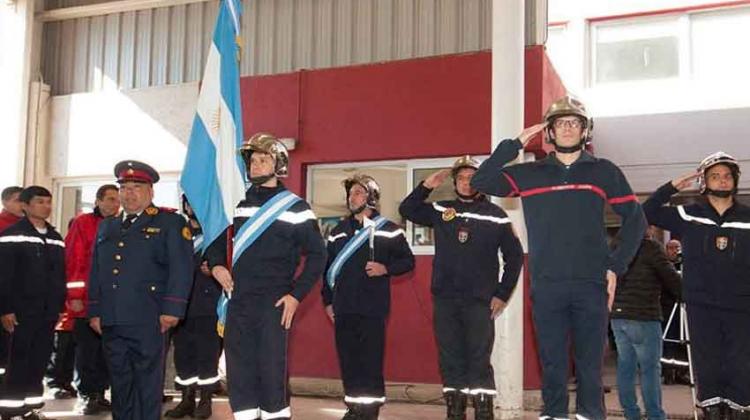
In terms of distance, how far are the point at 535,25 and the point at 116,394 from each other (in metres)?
5.63

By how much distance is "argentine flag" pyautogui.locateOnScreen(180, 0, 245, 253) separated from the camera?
5438 mm

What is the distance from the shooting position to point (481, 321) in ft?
19.6

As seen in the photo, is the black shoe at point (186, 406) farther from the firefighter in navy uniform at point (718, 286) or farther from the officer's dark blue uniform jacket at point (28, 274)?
the firefighter in navy uniform at point (718, 286)

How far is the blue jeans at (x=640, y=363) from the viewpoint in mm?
5828

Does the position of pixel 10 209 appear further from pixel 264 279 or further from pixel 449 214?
pixel 449 214

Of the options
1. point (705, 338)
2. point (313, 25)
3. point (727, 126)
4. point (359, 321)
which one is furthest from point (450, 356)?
point (727, 126)

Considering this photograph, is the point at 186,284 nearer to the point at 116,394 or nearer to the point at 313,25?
the point at 116,394

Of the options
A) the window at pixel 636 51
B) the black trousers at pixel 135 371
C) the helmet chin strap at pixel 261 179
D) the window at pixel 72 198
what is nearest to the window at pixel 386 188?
the window at pixel 72 198

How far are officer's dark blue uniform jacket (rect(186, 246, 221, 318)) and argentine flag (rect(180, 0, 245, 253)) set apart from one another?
4.99ft

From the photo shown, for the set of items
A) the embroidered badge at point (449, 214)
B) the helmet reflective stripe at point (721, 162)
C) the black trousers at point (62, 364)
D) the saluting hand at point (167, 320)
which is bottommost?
the black trousers at point (62, 364)

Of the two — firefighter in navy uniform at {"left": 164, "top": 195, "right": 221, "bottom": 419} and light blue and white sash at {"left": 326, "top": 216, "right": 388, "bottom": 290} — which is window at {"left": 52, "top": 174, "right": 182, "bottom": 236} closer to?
firefighter in navy uniform at {"left": 164, "top": 195, "right": 221, "bottom": 419}

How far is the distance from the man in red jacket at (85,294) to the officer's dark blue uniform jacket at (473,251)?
120 inches

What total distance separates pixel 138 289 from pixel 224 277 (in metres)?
0.65

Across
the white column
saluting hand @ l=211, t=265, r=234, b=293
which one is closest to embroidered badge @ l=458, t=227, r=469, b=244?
the white column
